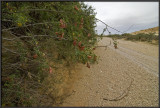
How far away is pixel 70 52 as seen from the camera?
9.52ft

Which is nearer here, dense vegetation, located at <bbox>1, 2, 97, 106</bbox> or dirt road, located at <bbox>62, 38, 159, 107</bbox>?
dense vegetation, located at <bbox>1, 2, 97, 106</bbox>

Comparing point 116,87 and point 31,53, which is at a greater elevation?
point 31,53

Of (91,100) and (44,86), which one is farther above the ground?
(44,86)

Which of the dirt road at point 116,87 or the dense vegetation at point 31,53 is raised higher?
the dense vegetation at point 31,53

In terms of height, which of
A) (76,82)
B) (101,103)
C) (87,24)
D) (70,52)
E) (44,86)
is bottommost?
(101,103)

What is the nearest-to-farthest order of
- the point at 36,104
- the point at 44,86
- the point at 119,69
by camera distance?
1. the point at 36,104
2. the point at 44,86
3. the point at 119,69

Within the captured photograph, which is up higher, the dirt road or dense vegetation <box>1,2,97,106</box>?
dense vegetation <box>1,2,97,106</box>

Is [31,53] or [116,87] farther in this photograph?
[116,87]

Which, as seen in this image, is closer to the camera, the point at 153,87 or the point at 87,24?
the point at 153,87

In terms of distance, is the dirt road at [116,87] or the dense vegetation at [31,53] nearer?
the dense vegetation at [31,53]

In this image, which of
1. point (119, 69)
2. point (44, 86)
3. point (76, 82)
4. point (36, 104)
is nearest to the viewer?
point (36, 104)

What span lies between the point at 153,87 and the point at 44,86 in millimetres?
2794

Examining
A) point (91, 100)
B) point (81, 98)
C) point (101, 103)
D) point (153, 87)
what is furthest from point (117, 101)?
point (153, 87)

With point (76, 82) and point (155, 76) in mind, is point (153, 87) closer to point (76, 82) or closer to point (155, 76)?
point (155, 76)
